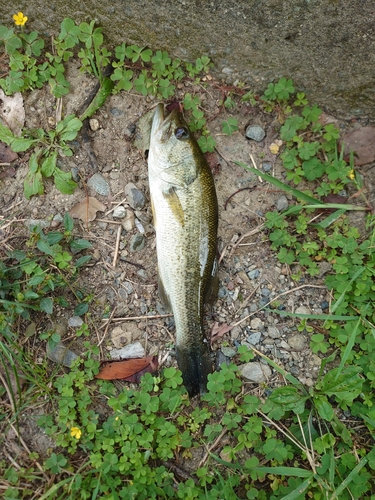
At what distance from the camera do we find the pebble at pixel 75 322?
4.06 metres

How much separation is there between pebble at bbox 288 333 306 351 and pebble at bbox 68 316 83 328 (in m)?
1.91

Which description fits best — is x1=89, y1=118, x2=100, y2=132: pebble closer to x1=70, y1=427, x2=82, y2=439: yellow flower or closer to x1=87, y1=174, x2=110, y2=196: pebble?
x1=87, y1=174, x2=110, y2=196: pebble

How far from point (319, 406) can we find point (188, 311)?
137 centimetres

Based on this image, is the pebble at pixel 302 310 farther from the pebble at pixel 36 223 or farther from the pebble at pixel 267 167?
the pebble at pixel 36 223

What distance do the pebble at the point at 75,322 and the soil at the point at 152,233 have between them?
35 mm

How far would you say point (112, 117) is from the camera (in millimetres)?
4246

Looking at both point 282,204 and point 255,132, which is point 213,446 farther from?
point 255,132

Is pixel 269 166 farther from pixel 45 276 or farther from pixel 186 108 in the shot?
pixel 45 276

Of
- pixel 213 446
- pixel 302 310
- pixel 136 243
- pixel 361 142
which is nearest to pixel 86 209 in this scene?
pixel 136 243

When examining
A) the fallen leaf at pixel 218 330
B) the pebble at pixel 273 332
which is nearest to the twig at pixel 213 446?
the fallen leaf at pixel 218 330

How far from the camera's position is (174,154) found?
3.89 m

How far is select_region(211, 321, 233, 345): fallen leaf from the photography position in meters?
4.15

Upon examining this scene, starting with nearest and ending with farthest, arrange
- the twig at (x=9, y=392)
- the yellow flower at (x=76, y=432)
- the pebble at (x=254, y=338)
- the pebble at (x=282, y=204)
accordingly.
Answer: the yellow flower at (x=76, y=432)
the twig at (x=9, y=392)
the pebble at (x=254, y=338)
the pebble at (x=282, y=204)

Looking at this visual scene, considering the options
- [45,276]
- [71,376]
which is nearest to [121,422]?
[71,376]
